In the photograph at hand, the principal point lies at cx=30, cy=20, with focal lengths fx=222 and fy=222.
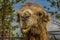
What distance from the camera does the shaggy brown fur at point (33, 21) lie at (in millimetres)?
956

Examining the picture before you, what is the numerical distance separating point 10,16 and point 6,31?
34 centimetres

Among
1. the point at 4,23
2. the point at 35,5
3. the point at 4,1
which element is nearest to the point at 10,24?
the point at 4,23

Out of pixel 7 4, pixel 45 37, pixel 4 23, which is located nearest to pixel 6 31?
pixel 4 23

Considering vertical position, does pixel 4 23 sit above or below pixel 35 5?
below

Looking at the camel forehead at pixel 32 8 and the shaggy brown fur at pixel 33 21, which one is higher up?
the camel forehead at pixel 32 8

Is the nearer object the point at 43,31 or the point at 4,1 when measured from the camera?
the point at 43,31

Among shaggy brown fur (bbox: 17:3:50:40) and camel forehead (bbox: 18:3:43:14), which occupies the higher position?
camel forehead (bbox: 18:3:43:14)

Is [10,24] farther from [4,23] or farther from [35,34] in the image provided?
[35,34]

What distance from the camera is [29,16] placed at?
968mm

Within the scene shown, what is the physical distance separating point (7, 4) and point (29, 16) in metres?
3.94

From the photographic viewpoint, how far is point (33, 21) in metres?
0.98

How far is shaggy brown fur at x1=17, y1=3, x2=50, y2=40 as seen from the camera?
37.6 inches

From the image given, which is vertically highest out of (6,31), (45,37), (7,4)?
(45,37)

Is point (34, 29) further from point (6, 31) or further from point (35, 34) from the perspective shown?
point (6, 31)
